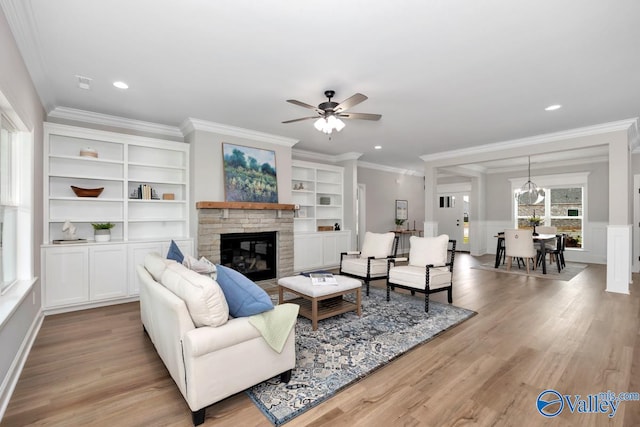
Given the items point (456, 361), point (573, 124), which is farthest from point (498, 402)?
point (573, 124)

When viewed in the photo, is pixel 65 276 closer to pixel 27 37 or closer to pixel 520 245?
pixel 27 37

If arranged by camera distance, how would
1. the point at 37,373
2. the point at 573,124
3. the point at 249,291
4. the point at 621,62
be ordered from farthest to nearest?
the point at 573,124 < the point at 621,62 < the point at 37,373 < the point at 249,291

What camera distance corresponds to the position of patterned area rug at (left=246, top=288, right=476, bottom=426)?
2.07 m

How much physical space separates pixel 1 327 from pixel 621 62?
214 inches

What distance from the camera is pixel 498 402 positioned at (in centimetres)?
203

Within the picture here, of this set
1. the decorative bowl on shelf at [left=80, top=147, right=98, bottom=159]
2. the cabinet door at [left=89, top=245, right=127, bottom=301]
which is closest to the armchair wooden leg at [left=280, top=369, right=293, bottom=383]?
the cabinet door at [left=89, top=245, right=127, bottom=301]

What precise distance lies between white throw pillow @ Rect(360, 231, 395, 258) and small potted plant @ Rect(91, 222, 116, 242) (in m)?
3.75

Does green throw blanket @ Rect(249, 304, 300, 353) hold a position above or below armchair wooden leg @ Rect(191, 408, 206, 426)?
above

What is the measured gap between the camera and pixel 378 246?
16.2 feet

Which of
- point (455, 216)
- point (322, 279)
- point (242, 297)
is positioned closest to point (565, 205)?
point (455, 216)

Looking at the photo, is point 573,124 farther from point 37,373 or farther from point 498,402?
point 37,373

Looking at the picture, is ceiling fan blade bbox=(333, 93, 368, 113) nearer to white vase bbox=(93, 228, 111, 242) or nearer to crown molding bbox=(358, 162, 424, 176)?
white vase bbox=(93, 228, 111, 242)

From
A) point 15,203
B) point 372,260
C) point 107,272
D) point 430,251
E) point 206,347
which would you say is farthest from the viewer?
point 372,260

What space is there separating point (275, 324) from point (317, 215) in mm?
4993
